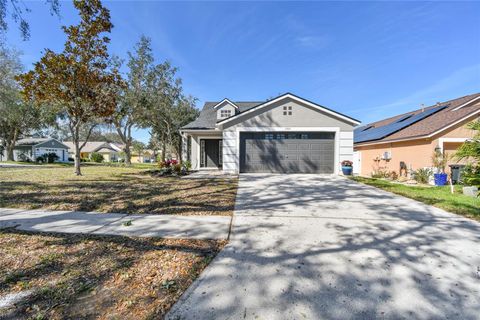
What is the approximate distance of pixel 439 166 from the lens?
34.0 ft

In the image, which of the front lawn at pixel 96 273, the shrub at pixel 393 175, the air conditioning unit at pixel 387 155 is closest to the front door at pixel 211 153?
the air conditioning unit at pixel 387 155

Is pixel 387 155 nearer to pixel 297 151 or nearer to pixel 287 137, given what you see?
pixel 297 151

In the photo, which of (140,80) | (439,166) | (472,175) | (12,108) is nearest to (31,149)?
(12,108)

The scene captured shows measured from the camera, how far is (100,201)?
18.8 ft

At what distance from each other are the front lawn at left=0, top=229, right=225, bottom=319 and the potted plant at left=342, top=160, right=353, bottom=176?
1120 centimetres

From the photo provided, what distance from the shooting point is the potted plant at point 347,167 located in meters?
12.4

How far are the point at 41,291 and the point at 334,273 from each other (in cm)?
320

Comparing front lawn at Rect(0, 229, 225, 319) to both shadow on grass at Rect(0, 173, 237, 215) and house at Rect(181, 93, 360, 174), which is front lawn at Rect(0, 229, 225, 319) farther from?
house at Rect(181, 93, 360, 174)

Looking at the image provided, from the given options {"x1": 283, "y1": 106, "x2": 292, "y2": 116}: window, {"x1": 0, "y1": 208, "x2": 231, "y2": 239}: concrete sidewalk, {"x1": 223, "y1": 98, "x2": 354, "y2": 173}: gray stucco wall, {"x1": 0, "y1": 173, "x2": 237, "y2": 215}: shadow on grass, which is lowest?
{"x1": 0, "y1": 208, "x2": 231, "y2": 239}: concrete sidewalk

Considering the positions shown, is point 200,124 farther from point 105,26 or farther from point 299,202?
point 299,202

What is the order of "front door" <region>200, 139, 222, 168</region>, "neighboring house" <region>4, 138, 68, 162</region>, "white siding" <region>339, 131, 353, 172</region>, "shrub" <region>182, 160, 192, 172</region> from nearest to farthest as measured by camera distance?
"white siding" <region>339, 131, 353, 172</region>, "shrub" <region>182, 160, 192, 172</region>, "front door" <region>200, 139, 222, 168</region>, "neighboring house" <region>4, 138, 68, 162</region>

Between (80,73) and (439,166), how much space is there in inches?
704

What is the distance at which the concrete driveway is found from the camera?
203 cm

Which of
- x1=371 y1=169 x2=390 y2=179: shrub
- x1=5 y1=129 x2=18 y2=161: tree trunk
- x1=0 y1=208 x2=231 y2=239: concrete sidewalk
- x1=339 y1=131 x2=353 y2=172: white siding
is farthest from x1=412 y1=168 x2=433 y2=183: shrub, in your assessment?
x1=5 y1=129 x2=18 y2=161: tree trunk
